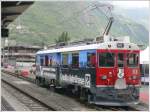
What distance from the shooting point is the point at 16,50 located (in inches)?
3155

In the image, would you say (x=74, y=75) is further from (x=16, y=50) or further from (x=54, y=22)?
(x=54, y=22)

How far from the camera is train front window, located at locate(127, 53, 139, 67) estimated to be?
1869 centimetres

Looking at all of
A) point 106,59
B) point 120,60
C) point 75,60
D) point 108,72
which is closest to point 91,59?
point 106,59

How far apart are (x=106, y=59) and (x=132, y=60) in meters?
1.33

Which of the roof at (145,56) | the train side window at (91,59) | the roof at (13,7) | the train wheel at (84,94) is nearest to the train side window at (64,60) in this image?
the train wheel at (84,94)

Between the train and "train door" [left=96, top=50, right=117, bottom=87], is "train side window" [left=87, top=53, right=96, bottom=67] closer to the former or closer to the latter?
the train

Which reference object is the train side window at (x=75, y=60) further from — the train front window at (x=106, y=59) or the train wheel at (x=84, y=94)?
the train front window at (x=106, y=59)

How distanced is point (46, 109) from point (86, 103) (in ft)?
7.25

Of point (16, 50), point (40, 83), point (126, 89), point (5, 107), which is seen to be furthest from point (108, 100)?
point (16, 50)

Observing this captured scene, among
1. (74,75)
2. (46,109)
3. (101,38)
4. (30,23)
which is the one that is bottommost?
(46,109)

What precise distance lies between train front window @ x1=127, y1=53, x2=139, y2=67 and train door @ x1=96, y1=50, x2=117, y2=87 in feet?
2.56

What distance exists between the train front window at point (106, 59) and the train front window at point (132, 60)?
2.49 ft

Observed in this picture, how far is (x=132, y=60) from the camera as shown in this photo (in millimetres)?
18859

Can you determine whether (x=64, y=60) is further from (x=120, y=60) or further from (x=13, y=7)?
(x=13, y=7)
